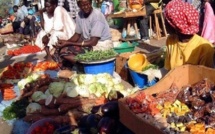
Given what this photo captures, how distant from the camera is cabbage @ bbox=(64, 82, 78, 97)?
4.96 m

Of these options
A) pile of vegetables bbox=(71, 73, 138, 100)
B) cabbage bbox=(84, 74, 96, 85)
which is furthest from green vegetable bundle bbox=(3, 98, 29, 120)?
cabbage bbox=(84, 74, 96, 85)

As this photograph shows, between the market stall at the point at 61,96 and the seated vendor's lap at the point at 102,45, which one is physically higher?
the seated vendor's lap at the point at 102,45

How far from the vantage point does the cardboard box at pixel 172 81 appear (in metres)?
2.70

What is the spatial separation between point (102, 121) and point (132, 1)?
307 inches

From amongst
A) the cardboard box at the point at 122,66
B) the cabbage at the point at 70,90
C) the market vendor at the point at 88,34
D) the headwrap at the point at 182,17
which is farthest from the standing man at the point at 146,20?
the headwrap at the point at 182,17

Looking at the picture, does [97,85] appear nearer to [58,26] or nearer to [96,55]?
[96,55]

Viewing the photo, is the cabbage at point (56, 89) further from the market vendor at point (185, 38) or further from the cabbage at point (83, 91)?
the market vendor at point (185, 38)

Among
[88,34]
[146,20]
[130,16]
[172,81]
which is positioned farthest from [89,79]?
[146,20]

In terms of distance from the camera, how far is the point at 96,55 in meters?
5.70

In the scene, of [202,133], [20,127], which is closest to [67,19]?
[20,127]

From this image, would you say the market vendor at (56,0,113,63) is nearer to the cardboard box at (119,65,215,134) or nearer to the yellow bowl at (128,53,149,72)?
the yellow bowl at (128,53,149,72)

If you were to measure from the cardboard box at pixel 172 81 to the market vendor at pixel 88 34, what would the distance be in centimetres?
313

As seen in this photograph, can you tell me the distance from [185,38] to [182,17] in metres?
0.33

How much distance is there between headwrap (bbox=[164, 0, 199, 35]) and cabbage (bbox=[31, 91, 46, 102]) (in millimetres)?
2635
